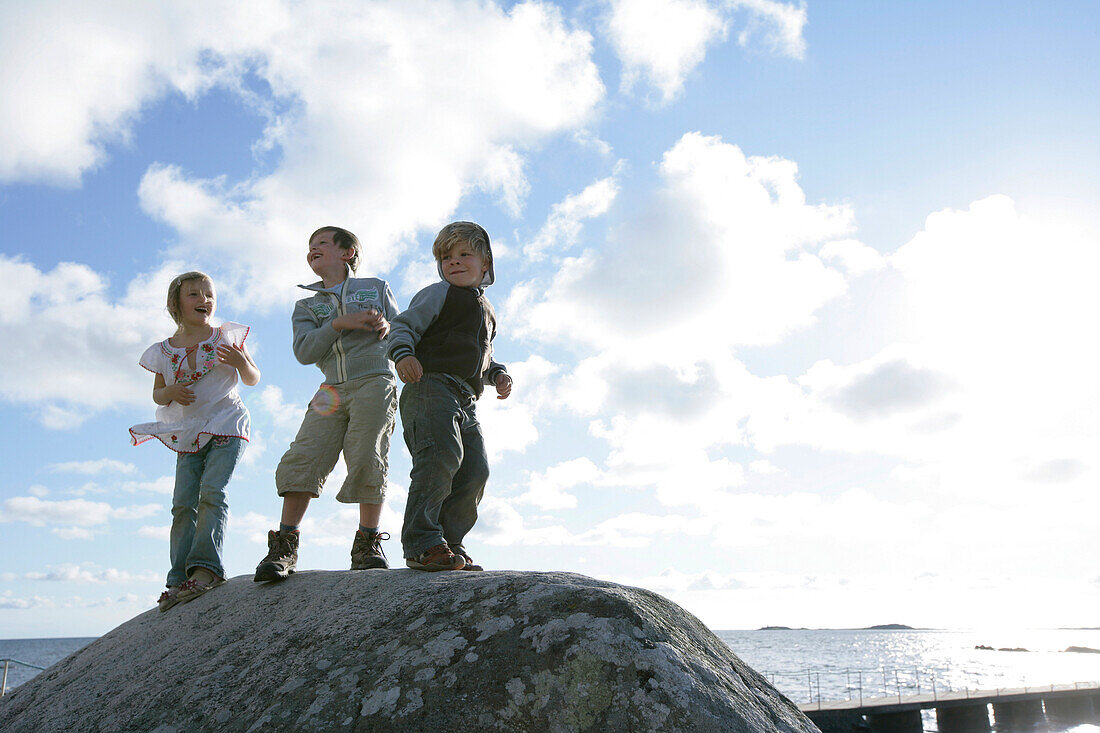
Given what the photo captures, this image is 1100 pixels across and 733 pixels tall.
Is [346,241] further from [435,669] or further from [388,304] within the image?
[435,669]

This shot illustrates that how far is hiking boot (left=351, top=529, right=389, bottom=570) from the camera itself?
159 inches

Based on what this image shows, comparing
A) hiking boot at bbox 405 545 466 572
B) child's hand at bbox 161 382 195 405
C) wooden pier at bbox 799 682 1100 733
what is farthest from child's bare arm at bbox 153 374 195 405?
wooden pier at bbox 799 682 1100 733

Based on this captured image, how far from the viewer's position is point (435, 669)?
2.38 meters

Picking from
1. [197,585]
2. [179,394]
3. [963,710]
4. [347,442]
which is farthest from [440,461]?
[963,710]

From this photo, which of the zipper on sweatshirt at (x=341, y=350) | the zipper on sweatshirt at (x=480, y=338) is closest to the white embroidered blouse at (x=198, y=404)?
the zipper on sweatshirt at (x=341, y=350)

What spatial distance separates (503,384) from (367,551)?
125cm

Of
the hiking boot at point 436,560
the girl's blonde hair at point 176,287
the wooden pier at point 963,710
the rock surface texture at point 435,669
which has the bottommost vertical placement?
the wooden pier at point 963,710

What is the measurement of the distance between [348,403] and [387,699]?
7.47 ft

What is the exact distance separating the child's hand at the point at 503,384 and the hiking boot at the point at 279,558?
4.70ft

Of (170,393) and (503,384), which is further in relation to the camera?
(170,393)

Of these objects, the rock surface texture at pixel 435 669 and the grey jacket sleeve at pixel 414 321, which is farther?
the grey jacket sleeve at pixel 414 321

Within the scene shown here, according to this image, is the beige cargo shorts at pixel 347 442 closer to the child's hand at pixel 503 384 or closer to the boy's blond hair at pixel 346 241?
the child's hand at pixel 503 384

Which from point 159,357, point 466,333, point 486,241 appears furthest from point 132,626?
point 486,241

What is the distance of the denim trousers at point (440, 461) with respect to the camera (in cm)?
362
